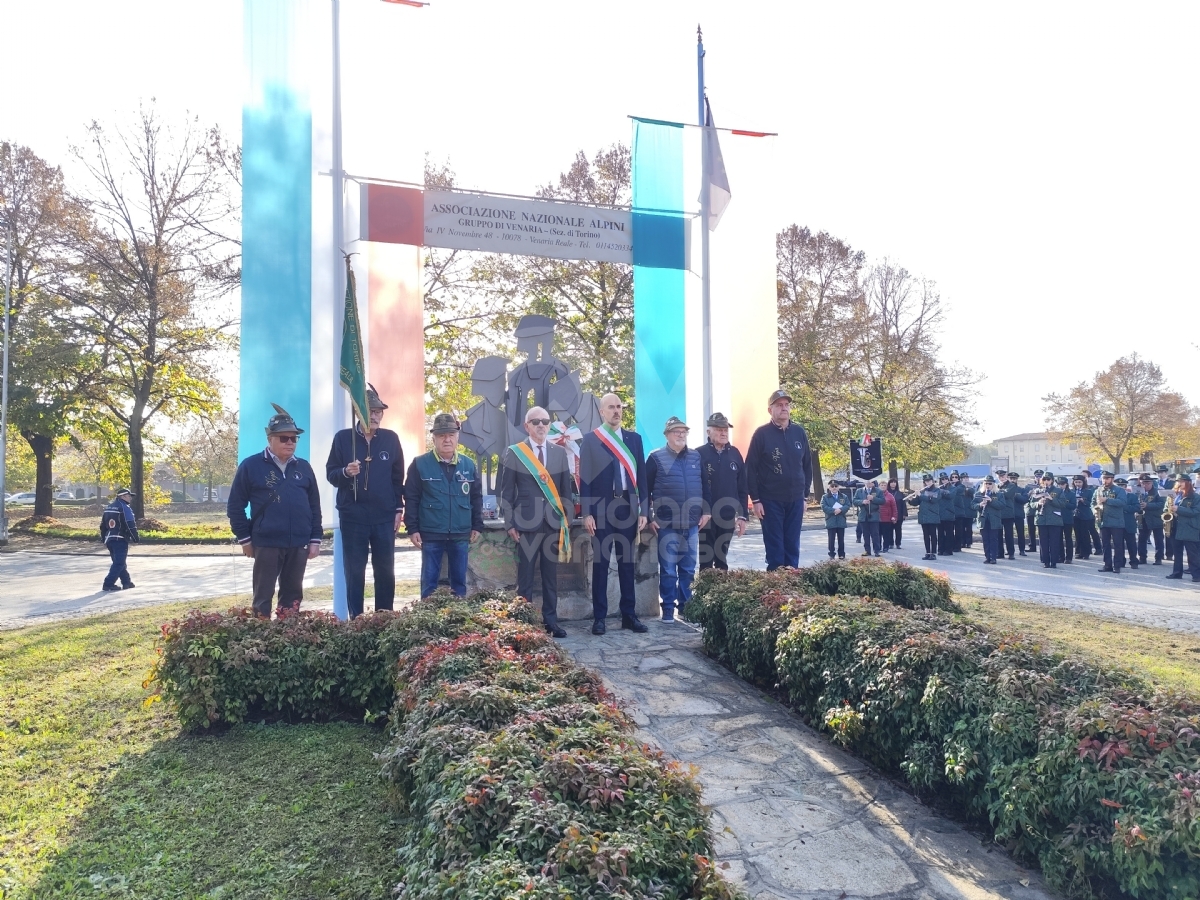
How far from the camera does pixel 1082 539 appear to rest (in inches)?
582

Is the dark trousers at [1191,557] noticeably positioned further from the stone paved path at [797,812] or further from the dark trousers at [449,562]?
the dark trousers at [449,562]

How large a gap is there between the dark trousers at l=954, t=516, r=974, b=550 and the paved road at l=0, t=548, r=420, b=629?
11.5 meters

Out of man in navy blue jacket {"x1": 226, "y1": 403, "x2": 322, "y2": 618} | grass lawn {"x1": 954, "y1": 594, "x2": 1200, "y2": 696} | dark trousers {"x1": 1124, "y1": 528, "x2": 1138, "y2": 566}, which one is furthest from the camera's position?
dark trousers {"x1": 1124, "y1": 528, "x2": 1138, "y2": 566}

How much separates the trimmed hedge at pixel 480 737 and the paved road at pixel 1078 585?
20.0 ft

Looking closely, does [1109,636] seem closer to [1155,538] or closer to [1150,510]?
[1150,510]

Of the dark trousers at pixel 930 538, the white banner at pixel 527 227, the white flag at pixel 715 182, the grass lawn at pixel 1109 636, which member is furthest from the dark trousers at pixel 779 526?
the dark trousers at pixel 930 538

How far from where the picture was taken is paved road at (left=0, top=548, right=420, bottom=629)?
10008mm

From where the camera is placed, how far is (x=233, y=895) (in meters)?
2.78

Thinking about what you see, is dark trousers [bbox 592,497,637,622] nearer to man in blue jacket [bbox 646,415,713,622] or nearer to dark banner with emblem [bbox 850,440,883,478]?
man in blue jacket [bbox 646,415,713,622]

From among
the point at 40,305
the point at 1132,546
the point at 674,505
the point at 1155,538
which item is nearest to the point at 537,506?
the point at 674,505

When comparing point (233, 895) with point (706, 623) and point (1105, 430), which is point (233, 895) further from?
point (1105, 430)

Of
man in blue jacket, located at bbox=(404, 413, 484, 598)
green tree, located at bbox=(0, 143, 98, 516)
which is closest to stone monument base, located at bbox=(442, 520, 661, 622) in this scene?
man in blue jacket, located at bbox=(404, 413, 484, 598)

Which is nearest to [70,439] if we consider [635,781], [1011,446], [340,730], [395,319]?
[395,319]

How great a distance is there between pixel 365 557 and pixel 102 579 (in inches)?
409
